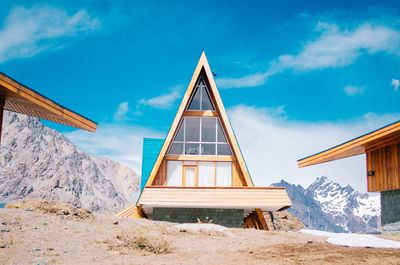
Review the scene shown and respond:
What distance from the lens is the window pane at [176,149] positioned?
74.8 feet

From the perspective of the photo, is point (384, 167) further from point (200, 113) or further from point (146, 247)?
point (146, 247)

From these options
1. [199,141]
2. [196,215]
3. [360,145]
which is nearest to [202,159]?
[199,141]

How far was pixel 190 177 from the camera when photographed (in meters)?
22.7

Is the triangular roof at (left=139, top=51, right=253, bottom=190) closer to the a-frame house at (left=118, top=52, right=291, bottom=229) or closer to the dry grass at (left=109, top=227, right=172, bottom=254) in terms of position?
the a-frame house at (left=118, top=52, right=291, bottom=229)

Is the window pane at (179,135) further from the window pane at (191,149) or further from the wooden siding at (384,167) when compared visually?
the wooden siding at (384,167)

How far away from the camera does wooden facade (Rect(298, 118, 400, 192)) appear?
18562 millimetres

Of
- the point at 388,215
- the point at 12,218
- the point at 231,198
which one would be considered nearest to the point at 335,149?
the point at 388,215

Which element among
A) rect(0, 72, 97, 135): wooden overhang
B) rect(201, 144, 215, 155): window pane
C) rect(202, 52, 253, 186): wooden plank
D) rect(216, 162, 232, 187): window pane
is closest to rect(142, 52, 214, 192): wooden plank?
rect(202, 52, 253, 186): wooden plank

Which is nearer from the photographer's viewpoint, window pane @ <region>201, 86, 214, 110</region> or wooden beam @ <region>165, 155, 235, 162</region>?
wooden beam @ <region>165, 155, 235, 162</region>

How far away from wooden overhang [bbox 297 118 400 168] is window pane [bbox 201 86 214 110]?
631 centimetres

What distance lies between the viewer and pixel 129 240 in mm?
10625

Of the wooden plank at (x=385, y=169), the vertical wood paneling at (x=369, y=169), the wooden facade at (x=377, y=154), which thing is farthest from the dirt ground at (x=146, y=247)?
the vertical wood paneling at (x=369, y=169)

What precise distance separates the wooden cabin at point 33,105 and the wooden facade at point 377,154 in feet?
41.7

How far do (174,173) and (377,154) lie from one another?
11.2 m
